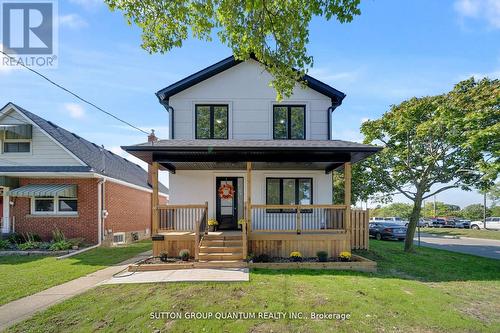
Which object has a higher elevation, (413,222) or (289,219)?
(289,219)

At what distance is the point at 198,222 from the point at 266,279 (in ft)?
10.7

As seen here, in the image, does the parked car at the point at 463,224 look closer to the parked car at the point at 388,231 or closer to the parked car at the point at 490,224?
the parked car at the point at 490,224

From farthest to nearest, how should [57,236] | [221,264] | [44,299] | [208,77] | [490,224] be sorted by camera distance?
[490,224]
[57,236]
[208,77]
[221,264]
[44,299]

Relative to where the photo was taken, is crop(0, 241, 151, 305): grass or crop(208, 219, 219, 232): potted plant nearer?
crop(0, 241, 151, 305): grass

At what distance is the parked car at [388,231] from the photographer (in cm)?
1994

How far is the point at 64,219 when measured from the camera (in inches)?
544

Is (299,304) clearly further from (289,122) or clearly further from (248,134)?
(289,122)

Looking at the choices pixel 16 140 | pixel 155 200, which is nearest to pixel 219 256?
pixel 155 200

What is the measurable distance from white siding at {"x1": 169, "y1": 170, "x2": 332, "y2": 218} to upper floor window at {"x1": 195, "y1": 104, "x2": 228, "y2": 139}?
1605mm

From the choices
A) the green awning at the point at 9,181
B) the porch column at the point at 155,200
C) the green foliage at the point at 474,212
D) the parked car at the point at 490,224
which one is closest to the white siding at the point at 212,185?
the porch column at the point at 155,200

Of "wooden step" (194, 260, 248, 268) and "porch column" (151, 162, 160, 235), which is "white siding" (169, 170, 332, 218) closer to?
"porch column" (151, 162, 160, 235)

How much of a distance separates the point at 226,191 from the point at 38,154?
9595mm

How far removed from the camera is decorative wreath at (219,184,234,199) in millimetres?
11938

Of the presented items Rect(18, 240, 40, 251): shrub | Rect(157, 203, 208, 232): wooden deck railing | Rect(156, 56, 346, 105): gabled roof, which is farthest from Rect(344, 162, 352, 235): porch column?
Rect(18, 240, 40, 251): shrub
